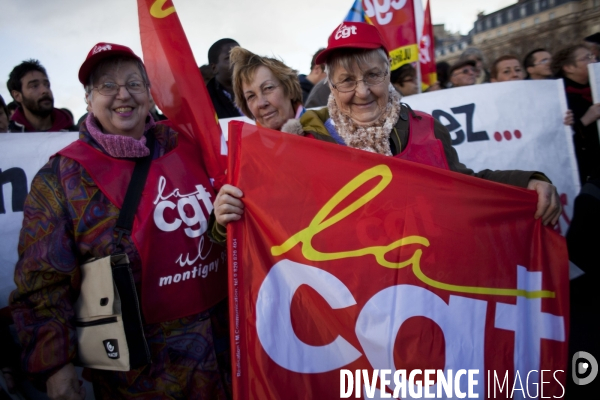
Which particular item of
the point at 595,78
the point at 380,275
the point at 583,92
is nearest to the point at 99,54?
the point at 380,275

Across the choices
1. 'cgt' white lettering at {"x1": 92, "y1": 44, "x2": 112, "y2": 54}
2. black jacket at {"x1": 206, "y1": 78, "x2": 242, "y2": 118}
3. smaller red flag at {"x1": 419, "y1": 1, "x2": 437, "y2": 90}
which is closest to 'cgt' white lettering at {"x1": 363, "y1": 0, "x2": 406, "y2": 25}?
smaller red flag at {"x1": 419, "y1": 1, "x2": 437, "y2": 90}

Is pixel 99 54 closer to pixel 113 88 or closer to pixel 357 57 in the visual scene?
pixel 113 88

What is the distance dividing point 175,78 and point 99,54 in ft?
1.28

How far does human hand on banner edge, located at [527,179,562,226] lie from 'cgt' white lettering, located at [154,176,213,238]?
4.63ft

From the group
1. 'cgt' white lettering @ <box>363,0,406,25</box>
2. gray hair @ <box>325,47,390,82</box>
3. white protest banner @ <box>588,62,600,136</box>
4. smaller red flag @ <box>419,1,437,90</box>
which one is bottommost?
gray hair @ <box>325,47,390,82</box>

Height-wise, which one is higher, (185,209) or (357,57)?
(357,57)

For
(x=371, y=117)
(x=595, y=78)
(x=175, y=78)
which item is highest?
(x=595, y=78)

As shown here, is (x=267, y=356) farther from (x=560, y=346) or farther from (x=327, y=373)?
(x=560, y=346)

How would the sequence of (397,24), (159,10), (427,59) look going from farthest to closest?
(427,59) < (397,24) < (159,10)

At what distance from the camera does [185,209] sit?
1.99m

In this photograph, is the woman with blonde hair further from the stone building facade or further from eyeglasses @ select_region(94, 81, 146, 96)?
the stone building facade

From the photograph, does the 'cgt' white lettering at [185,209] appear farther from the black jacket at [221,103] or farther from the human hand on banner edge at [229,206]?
the black jacket at [221,103]

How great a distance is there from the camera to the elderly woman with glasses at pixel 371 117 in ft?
6.45

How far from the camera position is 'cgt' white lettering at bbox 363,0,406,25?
5.13m
